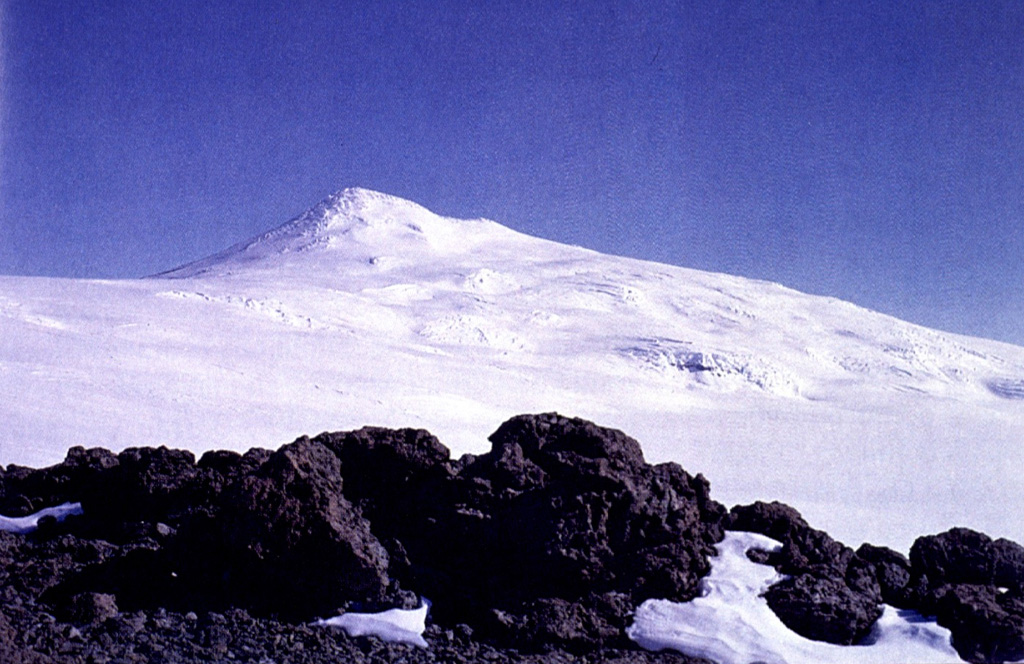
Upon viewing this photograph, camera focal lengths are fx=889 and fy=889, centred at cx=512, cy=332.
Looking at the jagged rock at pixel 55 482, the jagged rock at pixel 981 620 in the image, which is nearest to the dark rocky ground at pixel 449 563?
the jagged rock at pixel 981 620

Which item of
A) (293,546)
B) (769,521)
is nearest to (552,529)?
(293,546)

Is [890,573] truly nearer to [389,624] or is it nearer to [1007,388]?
[389,624]

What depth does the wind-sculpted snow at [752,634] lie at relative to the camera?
5270mm

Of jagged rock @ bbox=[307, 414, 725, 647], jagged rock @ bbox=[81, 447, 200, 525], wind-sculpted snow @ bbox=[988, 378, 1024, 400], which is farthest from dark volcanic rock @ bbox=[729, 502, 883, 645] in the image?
wind-sculpted snow @ bbox=[988, 378, 1024, 400]

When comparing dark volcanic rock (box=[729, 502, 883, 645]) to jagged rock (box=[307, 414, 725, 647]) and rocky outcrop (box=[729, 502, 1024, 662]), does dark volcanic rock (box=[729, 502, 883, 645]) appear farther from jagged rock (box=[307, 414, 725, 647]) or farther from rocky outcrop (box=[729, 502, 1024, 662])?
jagged rock (box=[307, 414, 725, 647])

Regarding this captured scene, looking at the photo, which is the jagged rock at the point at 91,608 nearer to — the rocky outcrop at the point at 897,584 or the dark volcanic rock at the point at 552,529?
the dark volcanic rock at the point at 552,529

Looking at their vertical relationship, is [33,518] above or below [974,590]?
below

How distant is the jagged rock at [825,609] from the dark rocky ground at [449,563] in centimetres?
1

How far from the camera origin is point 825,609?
5.64 m

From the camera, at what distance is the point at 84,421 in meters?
13.2

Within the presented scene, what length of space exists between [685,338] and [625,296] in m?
9.50

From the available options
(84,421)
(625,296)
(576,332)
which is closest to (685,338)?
(576,332)

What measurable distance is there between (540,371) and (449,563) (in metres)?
22.4

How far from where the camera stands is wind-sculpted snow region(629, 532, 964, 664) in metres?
5.27
